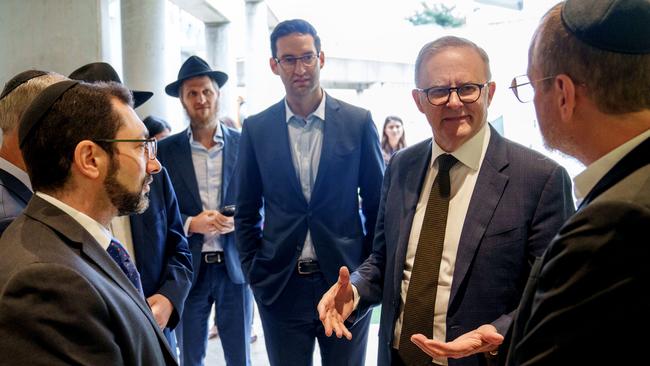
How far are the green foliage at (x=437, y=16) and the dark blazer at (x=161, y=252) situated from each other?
616 cm

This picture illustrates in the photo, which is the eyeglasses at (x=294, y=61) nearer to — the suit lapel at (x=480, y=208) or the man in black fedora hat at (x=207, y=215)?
the man in black fedora hat at (x=207, y=215)

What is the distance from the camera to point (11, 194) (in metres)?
1.67

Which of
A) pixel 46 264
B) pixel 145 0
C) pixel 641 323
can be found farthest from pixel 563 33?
pixel 145 0

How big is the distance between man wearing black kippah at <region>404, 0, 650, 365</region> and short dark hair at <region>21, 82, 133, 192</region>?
3.56 ft

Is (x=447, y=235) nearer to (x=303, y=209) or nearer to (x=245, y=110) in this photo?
(x=303, y=209)

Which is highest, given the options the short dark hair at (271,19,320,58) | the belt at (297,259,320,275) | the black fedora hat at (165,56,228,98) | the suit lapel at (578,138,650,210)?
the short dark hair at (271,19,320,58)

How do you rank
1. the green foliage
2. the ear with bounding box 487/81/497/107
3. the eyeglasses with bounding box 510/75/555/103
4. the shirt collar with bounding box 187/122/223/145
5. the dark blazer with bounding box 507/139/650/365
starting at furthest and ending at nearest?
the green foliage → the shirt collar with bounding box 187/122/223/145 → the ear with bounding box 487/81/497/107 → the eyeglasses with bounding box 510/75/555/103 → the dark blazer with bounding box 507/139/650/365

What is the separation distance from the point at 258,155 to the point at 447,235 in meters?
1.13

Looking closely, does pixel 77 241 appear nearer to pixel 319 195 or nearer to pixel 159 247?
pixel 159 247

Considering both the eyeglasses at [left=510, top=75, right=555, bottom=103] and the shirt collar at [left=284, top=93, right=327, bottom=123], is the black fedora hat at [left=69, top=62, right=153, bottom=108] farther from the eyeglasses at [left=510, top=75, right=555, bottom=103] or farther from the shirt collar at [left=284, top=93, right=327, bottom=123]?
the eyeglasses at [left=510, top=75, right=555, bottom=103]

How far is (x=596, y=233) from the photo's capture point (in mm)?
814

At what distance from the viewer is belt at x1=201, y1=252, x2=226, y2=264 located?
114 inches

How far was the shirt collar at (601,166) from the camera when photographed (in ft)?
3.07

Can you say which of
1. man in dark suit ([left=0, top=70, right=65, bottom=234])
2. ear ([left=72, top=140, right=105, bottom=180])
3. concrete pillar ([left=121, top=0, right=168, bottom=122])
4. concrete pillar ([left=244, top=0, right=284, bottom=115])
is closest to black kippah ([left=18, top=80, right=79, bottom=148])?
Result: ear ([left=72, top=140, right=105, bottom=180])
